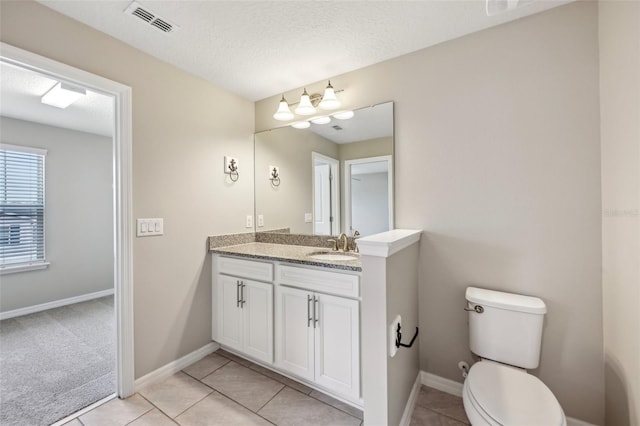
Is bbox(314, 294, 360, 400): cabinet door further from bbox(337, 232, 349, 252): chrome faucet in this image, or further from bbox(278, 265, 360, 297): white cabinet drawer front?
bbox(337, 232, 349, 252): chrome faucet

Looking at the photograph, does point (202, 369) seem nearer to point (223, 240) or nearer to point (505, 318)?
point (223, 240)

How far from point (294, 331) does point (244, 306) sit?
0.49 metres

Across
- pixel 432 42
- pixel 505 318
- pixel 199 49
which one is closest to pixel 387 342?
pixel 505 318

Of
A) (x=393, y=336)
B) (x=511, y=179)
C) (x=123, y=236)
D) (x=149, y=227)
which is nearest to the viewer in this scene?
(x=393, y=336)

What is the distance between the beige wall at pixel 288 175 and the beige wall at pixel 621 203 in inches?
64.0

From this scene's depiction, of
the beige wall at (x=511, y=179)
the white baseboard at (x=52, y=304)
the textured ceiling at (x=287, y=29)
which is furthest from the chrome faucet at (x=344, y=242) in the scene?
the white baseboard at (x=52, y=304)

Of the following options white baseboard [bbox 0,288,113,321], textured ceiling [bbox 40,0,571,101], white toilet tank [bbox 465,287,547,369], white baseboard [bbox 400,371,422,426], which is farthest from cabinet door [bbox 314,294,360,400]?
white baseboard [bbox 0,288,113,321]

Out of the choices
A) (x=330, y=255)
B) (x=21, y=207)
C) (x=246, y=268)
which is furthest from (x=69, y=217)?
(x=330, y=255)

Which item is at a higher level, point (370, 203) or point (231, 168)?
point (231, 168)

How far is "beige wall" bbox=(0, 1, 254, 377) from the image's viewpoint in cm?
159

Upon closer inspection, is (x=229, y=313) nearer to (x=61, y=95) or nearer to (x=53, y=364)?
(x=53, y=364)

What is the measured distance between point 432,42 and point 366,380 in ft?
6.82

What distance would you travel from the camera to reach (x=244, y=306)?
208cm

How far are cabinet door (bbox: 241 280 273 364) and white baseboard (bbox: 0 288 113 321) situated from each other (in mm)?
3054
